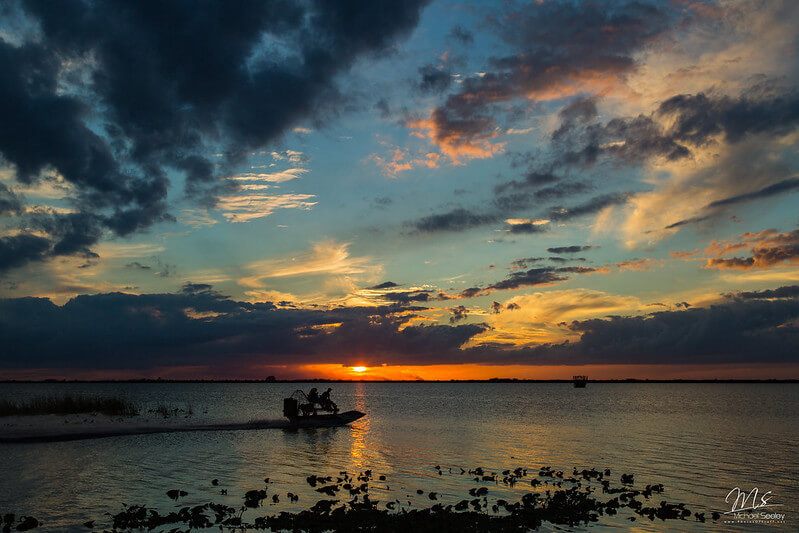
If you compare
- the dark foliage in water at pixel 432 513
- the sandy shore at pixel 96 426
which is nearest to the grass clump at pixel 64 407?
the sandy shore at pixel 96 426

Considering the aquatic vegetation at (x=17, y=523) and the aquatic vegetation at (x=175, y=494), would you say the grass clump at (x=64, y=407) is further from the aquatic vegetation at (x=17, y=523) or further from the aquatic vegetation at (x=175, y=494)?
the aquatic vegetation at (x=17, y=523)

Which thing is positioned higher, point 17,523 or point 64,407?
point 64,407

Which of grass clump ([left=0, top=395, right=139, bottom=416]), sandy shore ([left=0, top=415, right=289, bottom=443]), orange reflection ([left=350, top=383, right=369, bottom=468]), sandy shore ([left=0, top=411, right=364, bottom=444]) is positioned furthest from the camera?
grass clump ([left=0, top=395, right=139, bottom=416])

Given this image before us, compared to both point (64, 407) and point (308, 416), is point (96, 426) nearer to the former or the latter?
point (64, 407)

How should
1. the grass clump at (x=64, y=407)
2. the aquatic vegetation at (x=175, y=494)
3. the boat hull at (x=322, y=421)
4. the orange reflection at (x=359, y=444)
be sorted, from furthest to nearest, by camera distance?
the boat hull at (x=322, y=421)
the grass clump at (x=64, y=407)
the orange reflection at (x=359, y=444)
the aquatic vegetation at (x=175, y=494)

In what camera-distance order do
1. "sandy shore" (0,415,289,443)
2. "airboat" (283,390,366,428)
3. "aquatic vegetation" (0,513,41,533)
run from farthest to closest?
"airboat" (283,390,366,428)
"sandy shore" (0,415,289,443)
"aquatic vegetation" (0,513,41,533)

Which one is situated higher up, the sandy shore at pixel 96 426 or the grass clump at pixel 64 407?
the grass clump at pixel 64 407

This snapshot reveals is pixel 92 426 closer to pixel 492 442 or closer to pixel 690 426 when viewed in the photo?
pixel 492 442

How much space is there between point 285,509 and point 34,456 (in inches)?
1023

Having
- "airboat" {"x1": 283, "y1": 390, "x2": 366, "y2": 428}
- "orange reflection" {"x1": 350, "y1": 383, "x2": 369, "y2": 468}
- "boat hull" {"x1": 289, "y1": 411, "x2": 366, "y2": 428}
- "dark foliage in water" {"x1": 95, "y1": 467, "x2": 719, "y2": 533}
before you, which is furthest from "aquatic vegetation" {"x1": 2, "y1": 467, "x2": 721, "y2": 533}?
"airboat" {"x1": 283, "y1": 390, "x2": 366, "y2": 428}

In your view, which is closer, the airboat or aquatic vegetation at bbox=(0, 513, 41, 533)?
aquatic vegetation at bbox=(0, 513, 41, 533)

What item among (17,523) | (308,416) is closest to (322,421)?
(308,416)

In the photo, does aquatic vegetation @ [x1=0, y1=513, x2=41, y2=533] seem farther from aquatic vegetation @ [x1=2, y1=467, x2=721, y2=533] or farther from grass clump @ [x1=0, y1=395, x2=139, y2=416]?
grass clump @ [x1=0, y1=395, x2=139, y2=416]

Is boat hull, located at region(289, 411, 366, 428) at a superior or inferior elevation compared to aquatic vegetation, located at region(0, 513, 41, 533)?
inferior
